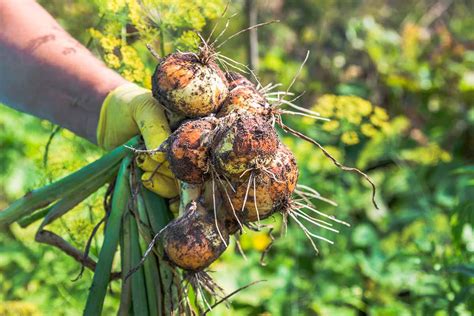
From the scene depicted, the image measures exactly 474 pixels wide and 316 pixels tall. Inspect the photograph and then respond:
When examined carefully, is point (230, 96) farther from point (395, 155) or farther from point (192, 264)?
point (395, 155)

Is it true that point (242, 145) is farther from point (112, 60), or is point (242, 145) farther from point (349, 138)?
point (349, 138)

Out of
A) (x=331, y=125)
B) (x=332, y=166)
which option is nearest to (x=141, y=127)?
(x=331, y=125)

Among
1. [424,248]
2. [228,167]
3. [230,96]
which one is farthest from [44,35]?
[424,248]

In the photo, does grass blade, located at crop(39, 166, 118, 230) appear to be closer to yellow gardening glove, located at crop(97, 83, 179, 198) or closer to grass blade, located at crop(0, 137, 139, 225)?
grass blade, located at crop(0, 137, 139, 225)

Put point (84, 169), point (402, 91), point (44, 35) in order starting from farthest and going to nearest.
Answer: point (402, 91) → point (44, 35) → point (84, 169)

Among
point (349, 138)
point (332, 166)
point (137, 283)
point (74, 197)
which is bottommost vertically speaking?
point (332, 166)

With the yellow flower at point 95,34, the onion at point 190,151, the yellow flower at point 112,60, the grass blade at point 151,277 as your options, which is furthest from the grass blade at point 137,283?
the yellow flower at point 95,34
